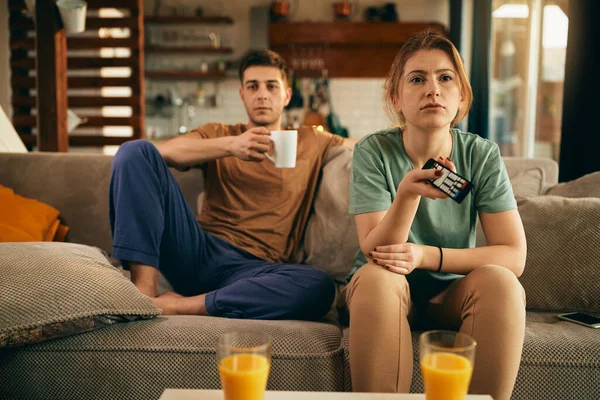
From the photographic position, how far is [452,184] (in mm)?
1180

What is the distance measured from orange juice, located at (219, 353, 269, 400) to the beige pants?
15.9 inches

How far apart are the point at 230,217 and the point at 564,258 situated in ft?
3.46

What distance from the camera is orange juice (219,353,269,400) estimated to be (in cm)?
84

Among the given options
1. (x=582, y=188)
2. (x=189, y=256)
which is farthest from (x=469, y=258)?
(x=189, y=256)

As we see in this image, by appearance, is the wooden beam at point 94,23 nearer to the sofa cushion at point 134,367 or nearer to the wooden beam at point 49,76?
the wooden beam at point 49,76

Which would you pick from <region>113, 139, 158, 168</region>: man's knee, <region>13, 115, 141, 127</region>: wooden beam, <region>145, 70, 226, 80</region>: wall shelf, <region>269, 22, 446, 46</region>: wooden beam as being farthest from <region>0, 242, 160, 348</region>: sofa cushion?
<region>269, 22, 446, 46</region>: wooden beam

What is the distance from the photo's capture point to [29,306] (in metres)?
1.34

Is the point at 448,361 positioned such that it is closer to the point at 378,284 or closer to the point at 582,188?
the point at 378,284

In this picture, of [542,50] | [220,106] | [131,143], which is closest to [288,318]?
[131,143]


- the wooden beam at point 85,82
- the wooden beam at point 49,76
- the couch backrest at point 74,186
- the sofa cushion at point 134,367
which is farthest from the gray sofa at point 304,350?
the wooden beam at point 85,82

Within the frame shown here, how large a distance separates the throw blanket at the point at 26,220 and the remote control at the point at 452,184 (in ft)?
4.40

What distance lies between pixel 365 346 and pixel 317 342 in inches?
9.4

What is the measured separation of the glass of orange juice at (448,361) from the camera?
0.85 m

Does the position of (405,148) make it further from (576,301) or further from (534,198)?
(576,301)
